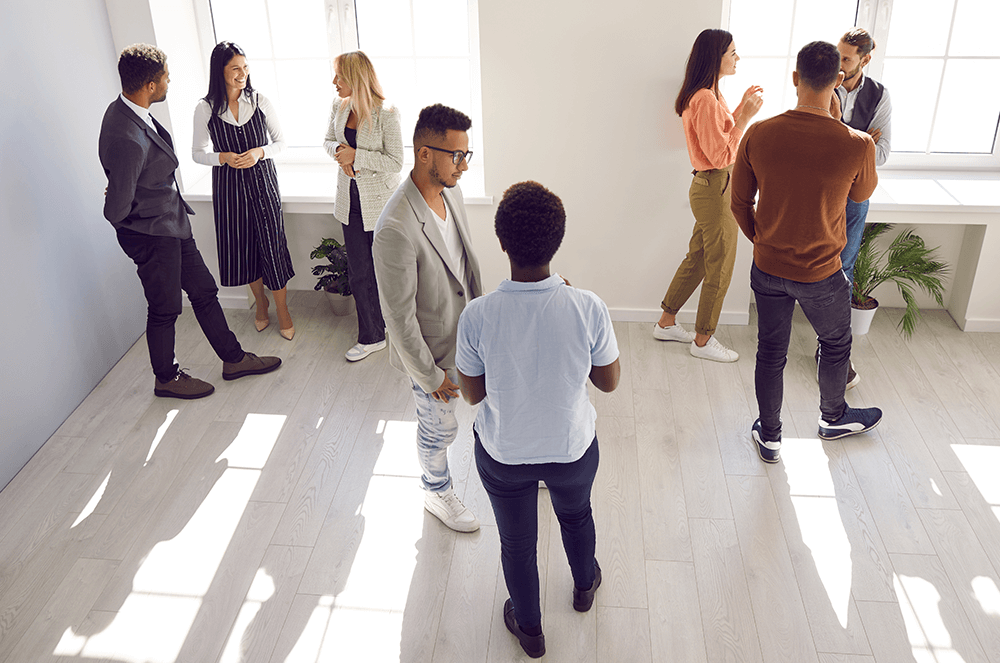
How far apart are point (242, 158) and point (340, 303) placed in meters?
1.04

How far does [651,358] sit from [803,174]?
1.63 meters

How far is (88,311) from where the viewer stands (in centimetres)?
394

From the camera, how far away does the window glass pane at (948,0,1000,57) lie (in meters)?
4.08

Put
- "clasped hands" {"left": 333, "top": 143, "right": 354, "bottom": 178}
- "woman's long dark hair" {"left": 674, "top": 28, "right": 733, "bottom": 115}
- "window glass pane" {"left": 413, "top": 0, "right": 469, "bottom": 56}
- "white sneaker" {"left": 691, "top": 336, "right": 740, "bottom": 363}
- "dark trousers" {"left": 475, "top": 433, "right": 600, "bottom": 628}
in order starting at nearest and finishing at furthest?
"dark trousers" {"left": 475, "top": 433, "right": 600, "bottom": 628}
"woman's long dark hair" {"left": 674, "top": 28, "right": 733, "bottom": 115}
"clasped hands" {"left": 333, "top": 143, "right": 354, "bottom": 178}
"white sneaker" {"left": 691, "top": 336, "right": 740, "bottom": 363}
"window glass pane" {"left": 413, "top": 0, "right": 469, "bottom": 56}

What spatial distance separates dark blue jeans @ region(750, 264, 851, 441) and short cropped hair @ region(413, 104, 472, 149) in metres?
1.42

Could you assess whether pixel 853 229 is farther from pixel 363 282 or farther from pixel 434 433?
pixel 363 282

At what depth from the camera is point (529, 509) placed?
7.07 ft

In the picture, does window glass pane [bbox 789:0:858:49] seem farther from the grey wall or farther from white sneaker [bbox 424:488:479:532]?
the grey wall

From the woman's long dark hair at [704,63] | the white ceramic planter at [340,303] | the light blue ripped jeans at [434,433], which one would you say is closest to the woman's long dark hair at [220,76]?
the white ceramic planter at [340,303]

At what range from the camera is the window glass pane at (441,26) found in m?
4.39

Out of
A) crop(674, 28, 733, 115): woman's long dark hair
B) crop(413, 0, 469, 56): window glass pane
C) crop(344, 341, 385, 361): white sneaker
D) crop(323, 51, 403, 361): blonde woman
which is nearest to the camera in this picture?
crop(674, 28, 733, 115): woman's long dark hair

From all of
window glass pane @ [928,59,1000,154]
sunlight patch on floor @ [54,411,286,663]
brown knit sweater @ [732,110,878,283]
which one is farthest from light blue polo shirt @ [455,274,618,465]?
window glass pane @ [928,59,1000,154]

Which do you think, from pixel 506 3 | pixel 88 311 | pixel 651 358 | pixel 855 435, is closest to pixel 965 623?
pixel 855 435

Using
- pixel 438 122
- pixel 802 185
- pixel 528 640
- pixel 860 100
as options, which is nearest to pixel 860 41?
pixel 860 100
